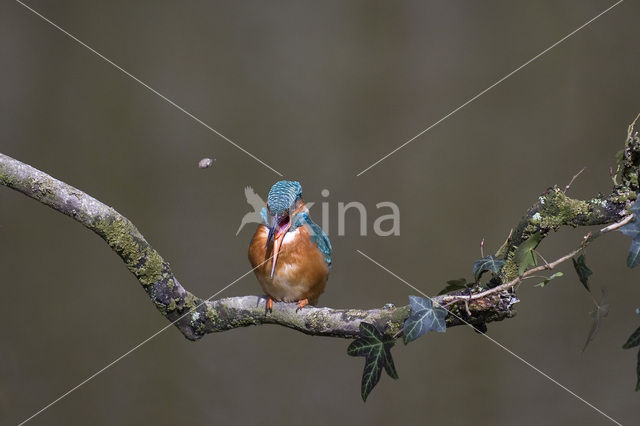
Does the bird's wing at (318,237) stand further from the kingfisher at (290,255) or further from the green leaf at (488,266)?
the green leaf at (488,266)

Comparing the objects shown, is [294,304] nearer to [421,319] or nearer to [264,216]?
[264,216]

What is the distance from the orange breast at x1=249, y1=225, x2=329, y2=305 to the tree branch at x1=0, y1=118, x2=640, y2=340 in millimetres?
79

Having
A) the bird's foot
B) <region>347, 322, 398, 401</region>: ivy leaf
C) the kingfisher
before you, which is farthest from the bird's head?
<region>347, 322, 398, 401</region>: ivy leaf

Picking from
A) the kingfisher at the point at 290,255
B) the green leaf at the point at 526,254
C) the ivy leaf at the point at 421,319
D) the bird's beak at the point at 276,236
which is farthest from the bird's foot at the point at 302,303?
the green leaf at the point at 526,254

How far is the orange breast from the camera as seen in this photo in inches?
69.3

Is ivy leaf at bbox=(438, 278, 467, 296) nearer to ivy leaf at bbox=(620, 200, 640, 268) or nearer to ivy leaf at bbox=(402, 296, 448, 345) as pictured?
ivy leaf at bbox=(402, 296, 448, 345)

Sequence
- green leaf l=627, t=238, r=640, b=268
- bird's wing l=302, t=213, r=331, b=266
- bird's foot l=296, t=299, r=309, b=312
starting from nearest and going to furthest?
1. green leaf l=627, t=238, r=640, b=268
2. bird's foot l=296, t=299, r=309, b=312
3. bird's wing l=302, t=213, r=331, b=266

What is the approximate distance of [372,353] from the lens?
133cm

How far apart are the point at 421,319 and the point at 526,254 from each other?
229mm

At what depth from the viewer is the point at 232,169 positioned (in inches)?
124

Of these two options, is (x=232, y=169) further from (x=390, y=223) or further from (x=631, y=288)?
(x=631, y=288)

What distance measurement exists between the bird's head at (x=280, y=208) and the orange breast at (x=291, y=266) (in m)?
0.03

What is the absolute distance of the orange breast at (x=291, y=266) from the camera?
176 centimetres

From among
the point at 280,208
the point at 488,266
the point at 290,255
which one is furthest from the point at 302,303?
the point at 488,266
